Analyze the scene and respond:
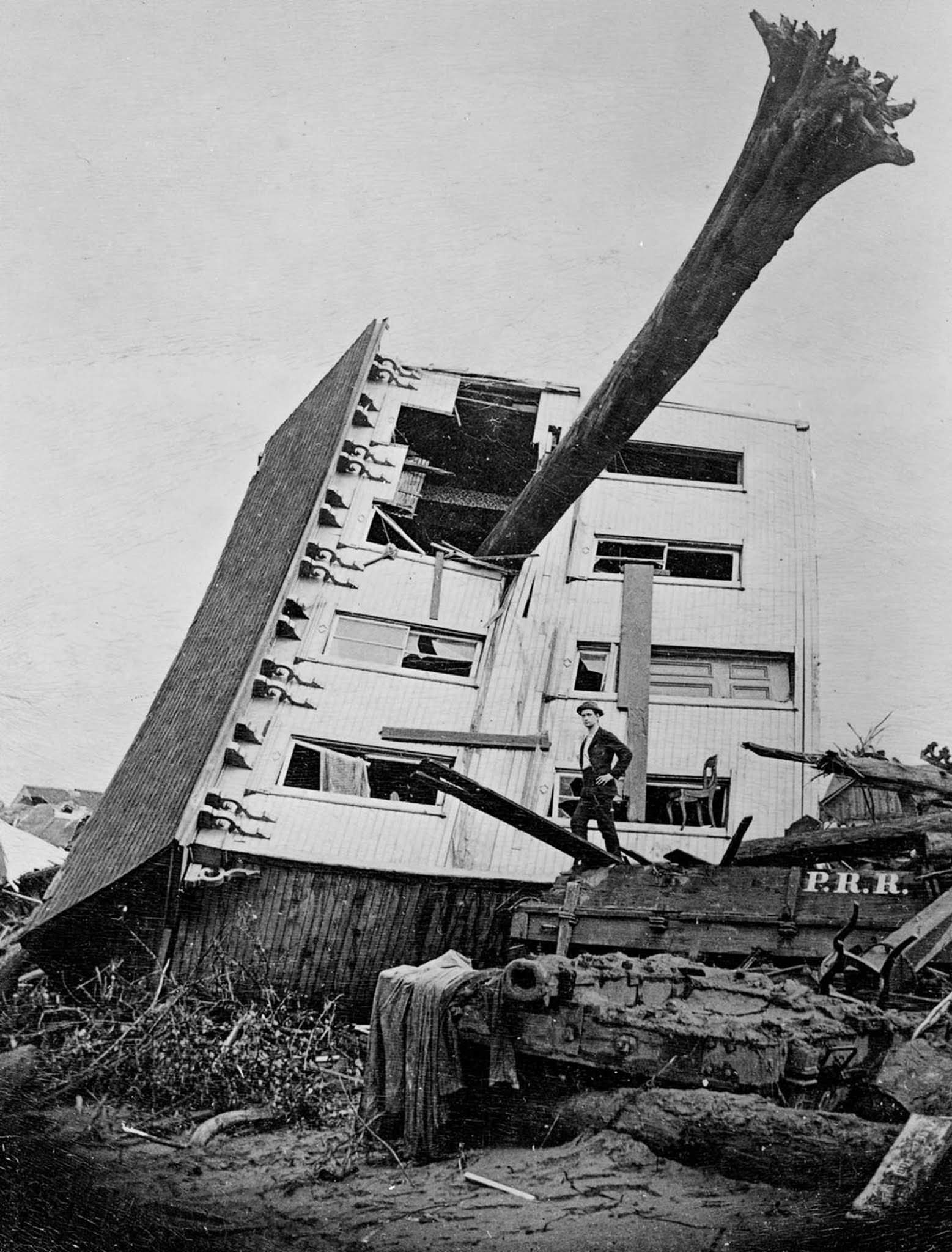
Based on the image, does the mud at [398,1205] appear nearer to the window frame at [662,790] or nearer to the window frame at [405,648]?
the window frame at [662,790]

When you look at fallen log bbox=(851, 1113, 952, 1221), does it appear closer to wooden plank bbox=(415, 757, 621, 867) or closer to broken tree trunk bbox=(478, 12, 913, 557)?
wooden plank bbox=(415, 757, 621, 867)

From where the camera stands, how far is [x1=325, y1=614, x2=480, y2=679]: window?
12312 mm

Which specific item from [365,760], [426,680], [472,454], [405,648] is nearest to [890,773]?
[365,760]

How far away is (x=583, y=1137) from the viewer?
541 cm

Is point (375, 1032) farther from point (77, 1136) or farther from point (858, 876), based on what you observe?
point (858, 876)

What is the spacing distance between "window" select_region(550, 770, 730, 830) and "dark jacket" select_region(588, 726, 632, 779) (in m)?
2.69

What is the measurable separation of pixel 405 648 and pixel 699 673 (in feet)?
12.3

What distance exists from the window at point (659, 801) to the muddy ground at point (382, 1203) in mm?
6041

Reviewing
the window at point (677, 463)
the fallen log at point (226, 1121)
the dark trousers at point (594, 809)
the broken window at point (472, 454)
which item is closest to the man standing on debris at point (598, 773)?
the dark trousers at point (594, 809)

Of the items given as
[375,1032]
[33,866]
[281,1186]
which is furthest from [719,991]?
[33,866]

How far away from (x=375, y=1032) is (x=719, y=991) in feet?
6.69

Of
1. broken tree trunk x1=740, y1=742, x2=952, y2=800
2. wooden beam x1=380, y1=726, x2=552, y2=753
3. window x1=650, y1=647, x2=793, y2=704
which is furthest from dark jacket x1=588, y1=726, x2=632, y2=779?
window x1=650, y1=647, x2=793, y2=704

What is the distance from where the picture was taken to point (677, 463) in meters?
15.1

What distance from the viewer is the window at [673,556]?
14.1 metres
